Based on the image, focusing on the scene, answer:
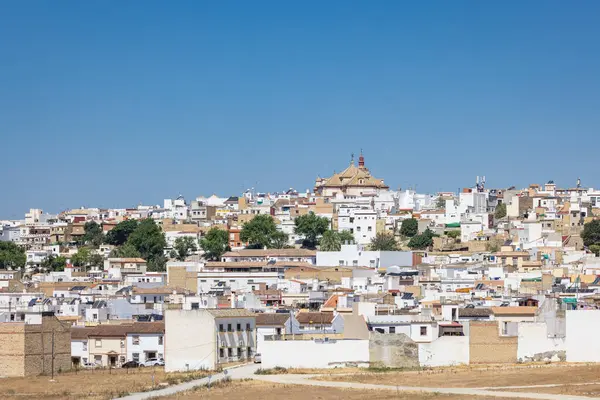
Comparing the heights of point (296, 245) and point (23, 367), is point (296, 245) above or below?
above

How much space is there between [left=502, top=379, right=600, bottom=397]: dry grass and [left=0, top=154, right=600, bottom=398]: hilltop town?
632 centimetres

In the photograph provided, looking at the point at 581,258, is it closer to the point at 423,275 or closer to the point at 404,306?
the point at 423,275

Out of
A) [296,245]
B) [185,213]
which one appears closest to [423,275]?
[296,245]

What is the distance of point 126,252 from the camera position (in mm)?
124438

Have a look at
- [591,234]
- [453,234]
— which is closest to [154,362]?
[591,234]

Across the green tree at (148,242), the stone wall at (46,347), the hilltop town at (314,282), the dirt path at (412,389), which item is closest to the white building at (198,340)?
the hilltop town at (314,282)

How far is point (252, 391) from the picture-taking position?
49.9m

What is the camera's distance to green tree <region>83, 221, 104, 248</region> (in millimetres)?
138262

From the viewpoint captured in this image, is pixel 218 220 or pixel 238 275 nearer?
pixel 238 275

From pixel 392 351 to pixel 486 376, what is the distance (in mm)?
4113

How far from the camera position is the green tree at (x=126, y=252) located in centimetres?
12362

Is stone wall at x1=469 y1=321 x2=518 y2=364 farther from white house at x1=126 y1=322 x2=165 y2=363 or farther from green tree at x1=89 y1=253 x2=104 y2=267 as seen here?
green tree at x1=89 y1=253 x2=104 y2=267

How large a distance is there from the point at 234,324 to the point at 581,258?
4771 cm

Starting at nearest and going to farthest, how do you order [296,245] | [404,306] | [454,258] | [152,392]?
[152,392], [404,306], [454,258], [296,245]
